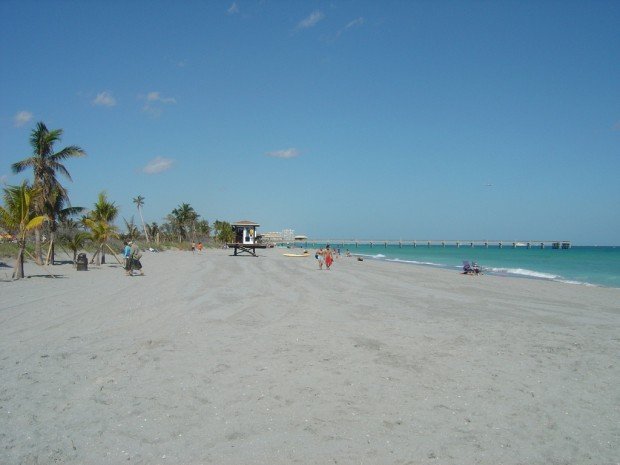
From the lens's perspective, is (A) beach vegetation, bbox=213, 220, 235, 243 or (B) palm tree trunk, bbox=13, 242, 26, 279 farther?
(A) beach vegetation, bbox=213, 220, 235, 243

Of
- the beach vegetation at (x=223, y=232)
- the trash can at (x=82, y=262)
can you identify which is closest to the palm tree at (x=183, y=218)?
the beach vegetation at (x=223, y=232)

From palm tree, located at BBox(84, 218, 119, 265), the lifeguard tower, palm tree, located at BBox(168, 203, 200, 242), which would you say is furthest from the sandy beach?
palm tree, located at BBox(168, 203, 200, 242)

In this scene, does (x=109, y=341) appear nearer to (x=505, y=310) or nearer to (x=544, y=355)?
(x=544, y=355)

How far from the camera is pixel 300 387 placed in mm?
5070

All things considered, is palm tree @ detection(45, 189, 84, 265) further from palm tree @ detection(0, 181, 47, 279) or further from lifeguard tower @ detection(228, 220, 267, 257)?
lifeguard tower @ detection(228, 220, 267, 257)

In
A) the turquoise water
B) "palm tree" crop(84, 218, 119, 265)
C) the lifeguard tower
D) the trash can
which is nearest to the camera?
the trash can

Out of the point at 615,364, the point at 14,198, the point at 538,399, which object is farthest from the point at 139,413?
the point at 14,198

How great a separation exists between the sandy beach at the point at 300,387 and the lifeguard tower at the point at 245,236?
2977 centimetres

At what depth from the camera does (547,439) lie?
4020mm

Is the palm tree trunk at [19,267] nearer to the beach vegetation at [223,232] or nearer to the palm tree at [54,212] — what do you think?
the palm tree at [54,212]

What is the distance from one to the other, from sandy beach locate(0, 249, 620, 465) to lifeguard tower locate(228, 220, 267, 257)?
2977cm

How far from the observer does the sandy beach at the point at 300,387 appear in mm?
3771

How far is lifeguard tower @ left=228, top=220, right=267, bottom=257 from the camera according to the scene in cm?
3981

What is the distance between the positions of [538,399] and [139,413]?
4.13 metres
